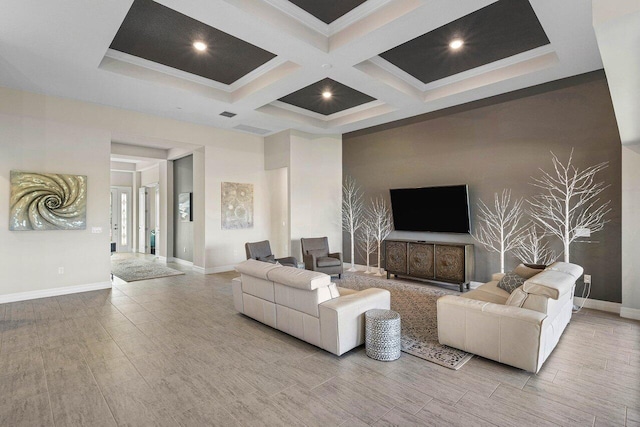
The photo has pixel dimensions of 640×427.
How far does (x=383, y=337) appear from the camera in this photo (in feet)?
9.93

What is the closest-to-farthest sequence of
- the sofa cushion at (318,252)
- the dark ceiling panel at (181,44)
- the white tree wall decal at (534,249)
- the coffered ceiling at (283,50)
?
the coffered ceiling at (283,50), the dark ceiling panel at (181,44), the white tree wall decal at (534,249), the sofa cushion at (318,252)

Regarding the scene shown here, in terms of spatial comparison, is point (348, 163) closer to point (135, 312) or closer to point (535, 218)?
point (535, 218)

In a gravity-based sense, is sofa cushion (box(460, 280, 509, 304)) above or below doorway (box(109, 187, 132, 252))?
below

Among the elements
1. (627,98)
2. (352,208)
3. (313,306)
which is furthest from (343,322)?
(352,208)

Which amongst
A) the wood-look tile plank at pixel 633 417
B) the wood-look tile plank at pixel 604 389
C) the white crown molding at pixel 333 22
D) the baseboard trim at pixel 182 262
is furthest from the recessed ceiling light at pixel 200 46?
the baseboard trim at pixel 182 262

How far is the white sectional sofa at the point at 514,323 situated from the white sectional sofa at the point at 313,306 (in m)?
0.75

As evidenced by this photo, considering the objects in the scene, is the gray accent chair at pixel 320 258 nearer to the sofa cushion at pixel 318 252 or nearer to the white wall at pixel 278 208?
the sofa cushion at pixel 318 252

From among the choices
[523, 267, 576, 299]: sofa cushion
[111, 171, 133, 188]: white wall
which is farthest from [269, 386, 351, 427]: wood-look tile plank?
[111, 171, 133, 188]: white wall

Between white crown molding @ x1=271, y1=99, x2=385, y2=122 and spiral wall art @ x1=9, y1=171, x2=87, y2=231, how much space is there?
4005 mm

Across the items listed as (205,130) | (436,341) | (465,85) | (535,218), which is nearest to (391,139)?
(465,85)

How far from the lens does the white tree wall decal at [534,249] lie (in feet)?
16.6

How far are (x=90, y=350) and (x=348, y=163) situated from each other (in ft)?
21.2

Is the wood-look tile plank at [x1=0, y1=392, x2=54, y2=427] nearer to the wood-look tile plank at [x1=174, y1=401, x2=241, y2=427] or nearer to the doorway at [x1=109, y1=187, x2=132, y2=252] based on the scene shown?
the wood-look tile plank at [x1=174, y1=401, x2=241, y2=427]

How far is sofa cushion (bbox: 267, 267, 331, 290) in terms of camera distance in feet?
10.4
